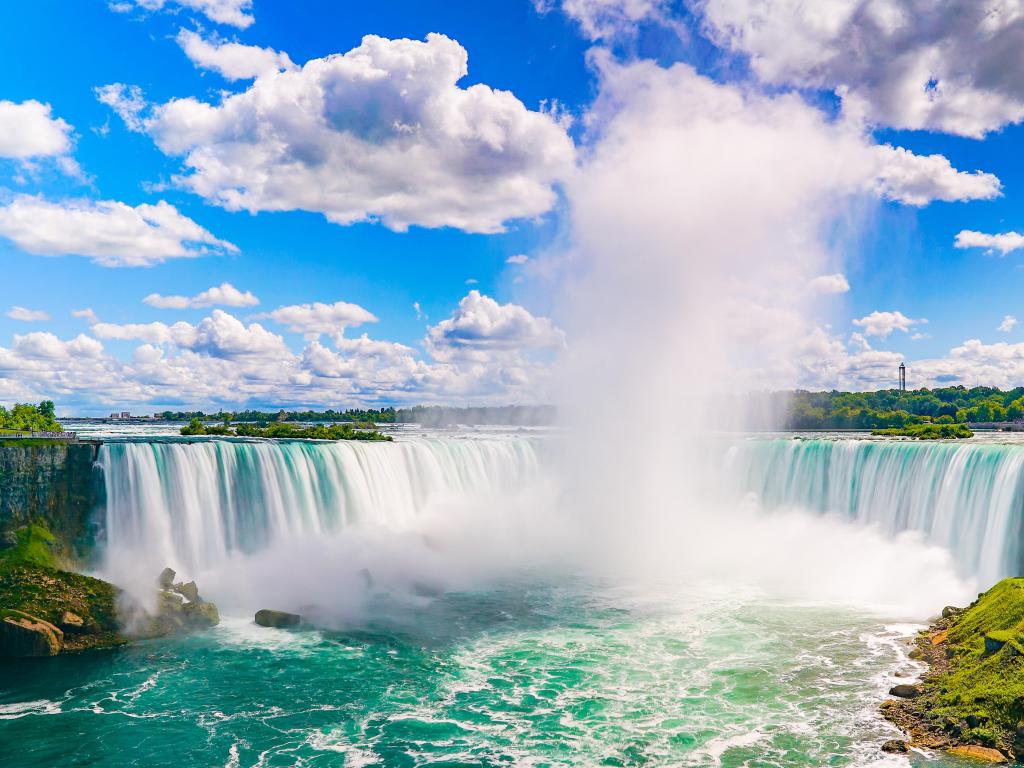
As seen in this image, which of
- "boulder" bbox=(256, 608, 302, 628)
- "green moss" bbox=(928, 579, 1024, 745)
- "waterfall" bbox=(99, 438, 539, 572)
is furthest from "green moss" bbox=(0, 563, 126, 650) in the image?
"green moss" bbox=(928, 579, 1024, 745)

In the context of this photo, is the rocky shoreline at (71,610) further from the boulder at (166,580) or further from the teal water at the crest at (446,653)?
the teal water at the crest at (446,653)

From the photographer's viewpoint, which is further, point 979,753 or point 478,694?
Result: point 478,694

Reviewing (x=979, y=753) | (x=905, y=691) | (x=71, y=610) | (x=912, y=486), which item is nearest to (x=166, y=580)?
(x=71, y=610)

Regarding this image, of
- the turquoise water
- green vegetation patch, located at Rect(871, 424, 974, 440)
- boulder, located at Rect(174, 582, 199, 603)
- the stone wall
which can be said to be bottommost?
the turquoise water

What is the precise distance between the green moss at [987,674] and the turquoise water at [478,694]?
145cm

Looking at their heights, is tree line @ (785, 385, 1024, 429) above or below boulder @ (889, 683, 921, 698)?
above

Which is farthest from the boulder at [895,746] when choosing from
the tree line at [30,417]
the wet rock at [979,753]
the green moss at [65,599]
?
the tree line at [30,417]

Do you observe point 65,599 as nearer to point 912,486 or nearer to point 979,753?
point 979,753

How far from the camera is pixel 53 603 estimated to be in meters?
21.9

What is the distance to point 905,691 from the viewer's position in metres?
17.0

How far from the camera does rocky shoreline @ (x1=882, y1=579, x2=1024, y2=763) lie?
14.1 metres

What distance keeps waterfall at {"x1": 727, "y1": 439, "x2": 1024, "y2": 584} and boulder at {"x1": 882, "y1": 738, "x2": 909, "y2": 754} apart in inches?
609

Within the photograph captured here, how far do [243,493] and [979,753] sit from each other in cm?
2677

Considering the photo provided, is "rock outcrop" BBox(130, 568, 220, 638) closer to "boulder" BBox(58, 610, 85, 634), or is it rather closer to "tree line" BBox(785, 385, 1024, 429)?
"boulder" BBox(58, 610, 85, 634)
